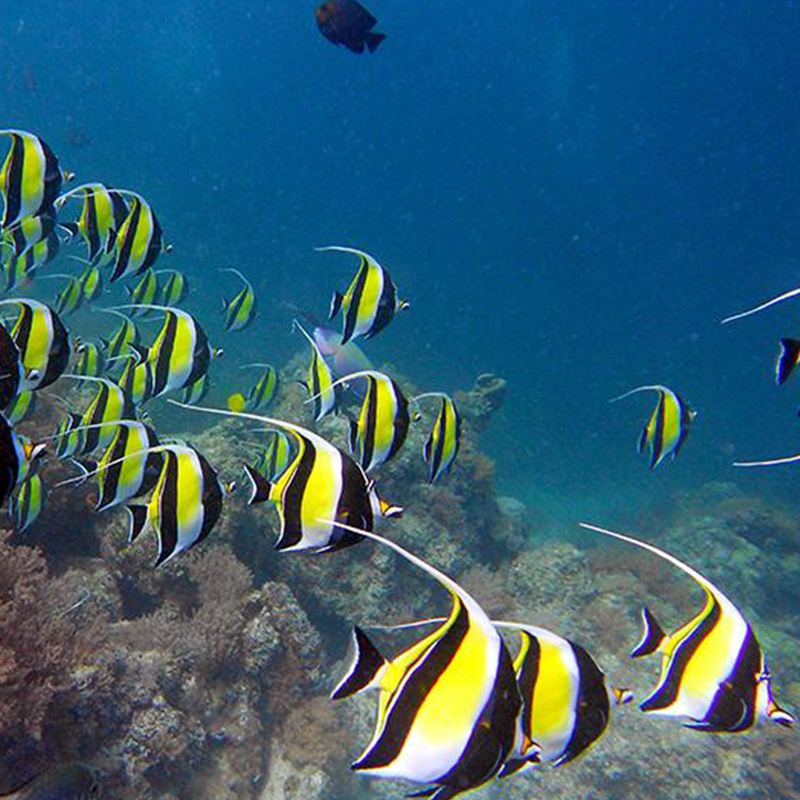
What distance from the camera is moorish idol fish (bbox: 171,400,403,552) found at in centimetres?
199

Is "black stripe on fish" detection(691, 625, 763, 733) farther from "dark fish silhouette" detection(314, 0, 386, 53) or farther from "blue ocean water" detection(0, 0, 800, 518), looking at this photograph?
"blue ocean water" detection(0, 0, 800, 518)

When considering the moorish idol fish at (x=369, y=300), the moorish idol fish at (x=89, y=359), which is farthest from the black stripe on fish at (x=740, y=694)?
the moorish idol fish at (x=89, y=359)

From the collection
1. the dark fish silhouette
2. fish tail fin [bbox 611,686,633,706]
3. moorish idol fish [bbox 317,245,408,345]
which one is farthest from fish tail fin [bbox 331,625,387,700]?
the dark fish silhouette

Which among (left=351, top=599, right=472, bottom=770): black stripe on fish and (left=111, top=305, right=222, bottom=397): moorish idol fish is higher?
(left=111, top=305, right=222, bottom=397): moorish idol fish

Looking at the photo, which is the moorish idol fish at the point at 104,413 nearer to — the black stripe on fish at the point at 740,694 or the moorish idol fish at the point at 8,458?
the moorish idol fish at the point at 8,458

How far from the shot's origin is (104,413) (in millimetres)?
3400

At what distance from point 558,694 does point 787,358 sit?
5.73 ft

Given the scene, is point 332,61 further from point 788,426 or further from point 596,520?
point 596,520

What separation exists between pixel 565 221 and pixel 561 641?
92189 mm

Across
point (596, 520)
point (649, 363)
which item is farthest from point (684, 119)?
point (596, 520)

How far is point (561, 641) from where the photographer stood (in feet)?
5.98

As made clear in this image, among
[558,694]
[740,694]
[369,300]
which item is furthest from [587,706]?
[369,300]

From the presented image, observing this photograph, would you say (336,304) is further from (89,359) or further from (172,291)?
(172,291)

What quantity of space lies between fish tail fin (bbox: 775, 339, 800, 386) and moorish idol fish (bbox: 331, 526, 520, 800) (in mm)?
2008
